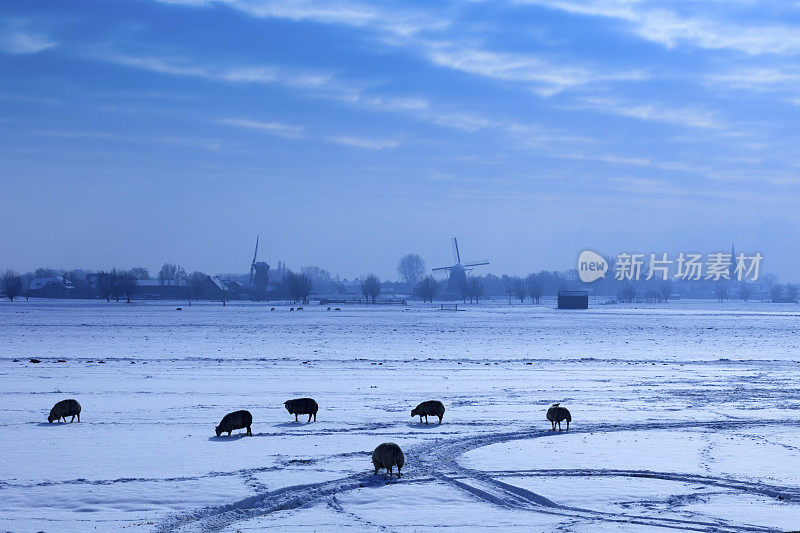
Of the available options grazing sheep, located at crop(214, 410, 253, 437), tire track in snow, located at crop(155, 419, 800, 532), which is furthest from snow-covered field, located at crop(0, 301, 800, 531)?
grazing sheep, located at crop(214, 410, 253, 437)

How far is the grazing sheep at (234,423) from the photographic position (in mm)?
15602

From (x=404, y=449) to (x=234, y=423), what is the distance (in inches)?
141

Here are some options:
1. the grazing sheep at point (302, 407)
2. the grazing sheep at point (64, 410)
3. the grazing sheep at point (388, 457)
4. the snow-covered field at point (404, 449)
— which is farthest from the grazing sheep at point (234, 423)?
the grazing sheep at point (388, 457)

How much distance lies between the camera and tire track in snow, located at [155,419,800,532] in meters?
9.88

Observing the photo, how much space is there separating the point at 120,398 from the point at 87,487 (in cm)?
989

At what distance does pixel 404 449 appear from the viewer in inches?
570

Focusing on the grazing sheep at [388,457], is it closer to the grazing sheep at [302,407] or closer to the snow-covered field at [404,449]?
the snow-covered field at [404,449]

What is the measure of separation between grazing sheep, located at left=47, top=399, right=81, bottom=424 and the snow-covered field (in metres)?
0.30

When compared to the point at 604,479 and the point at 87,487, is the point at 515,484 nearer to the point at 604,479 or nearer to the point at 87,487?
the point at 604,479

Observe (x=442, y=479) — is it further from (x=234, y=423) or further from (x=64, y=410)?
(x=64, y=410)

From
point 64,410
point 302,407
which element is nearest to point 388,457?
point 302,407

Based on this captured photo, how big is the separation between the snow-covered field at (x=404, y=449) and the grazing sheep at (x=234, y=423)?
11.0 inches

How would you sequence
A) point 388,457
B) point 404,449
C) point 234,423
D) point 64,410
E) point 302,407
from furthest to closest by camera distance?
point 302,407 → point 64,410 → point 234,423 → point 404,449 → point 388,457

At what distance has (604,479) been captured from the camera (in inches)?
488
